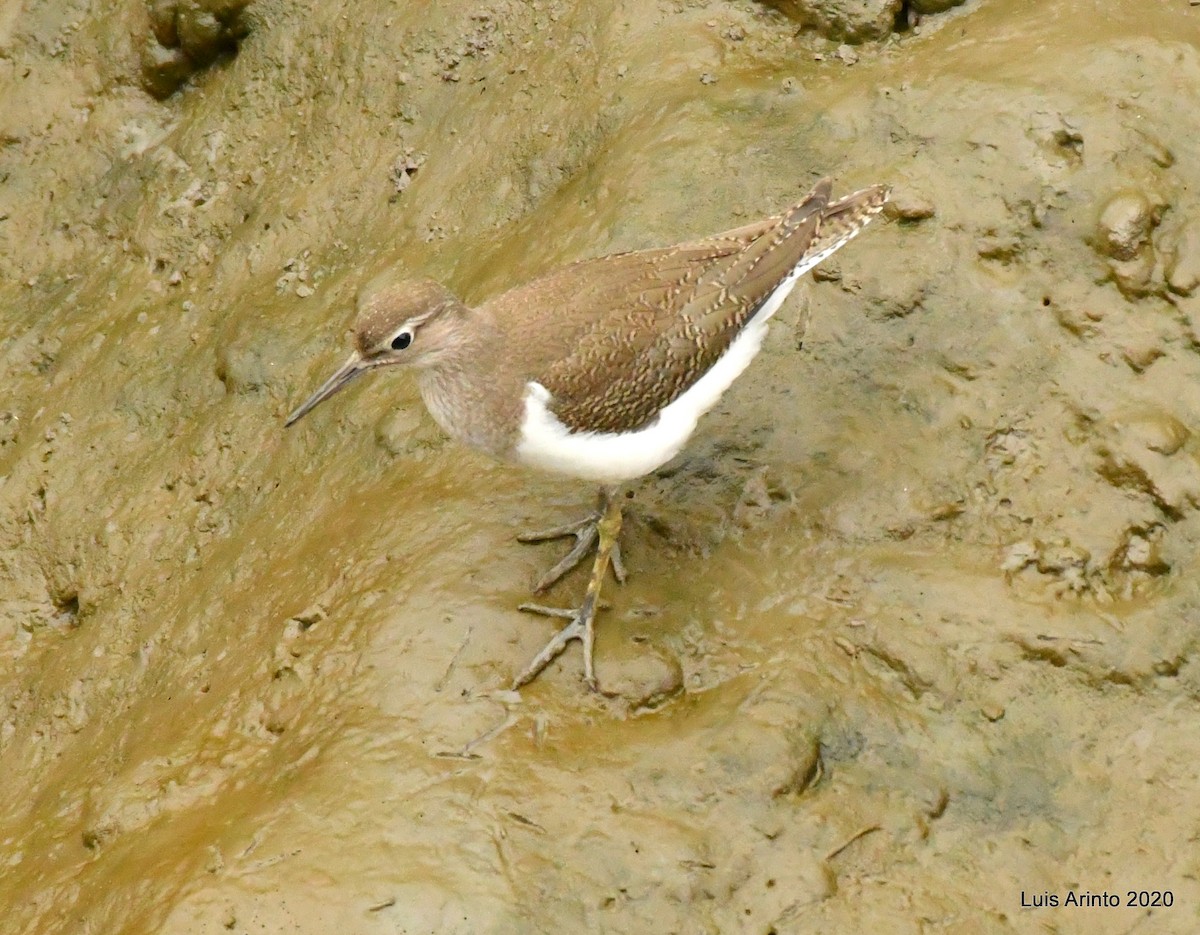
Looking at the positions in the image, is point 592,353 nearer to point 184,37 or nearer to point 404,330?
point 404,330

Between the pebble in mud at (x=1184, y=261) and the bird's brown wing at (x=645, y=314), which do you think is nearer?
the bird's brown wing at (x=645, y=314)

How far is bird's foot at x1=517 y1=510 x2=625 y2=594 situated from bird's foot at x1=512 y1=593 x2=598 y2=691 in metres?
0.25

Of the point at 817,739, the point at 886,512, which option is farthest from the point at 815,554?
the point at 817,739

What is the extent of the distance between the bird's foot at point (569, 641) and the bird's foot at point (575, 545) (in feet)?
0.83

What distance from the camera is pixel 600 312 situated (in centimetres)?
587

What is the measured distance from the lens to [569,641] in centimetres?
589

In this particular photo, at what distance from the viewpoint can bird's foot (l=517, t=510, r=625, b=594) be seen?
6246 millimetres

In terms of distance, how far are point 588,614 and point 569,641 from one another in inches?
6.5

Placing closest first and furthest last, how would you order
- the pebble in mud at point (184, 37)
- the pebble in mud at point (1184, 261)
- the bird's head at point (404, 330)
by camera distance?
the bird's head at point (404, 330) < the pebble in mud at point (1184, 261) < the pebble in mud at point (184, 37)

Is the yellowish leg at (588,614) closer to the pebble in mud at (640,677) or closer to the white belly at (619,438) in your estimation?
the pebble in mud at (640,677)

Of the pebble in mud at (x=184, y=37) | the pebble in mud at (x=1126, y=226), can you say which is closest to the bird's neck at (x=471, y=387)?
the pebble in mud at (x=1126, y=226)

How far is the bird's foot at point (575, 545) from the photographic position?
625cm

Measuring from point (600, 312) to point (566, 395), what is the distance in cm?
50

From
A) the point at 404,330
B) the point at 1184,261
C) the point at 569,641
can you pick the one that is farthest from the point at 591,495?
the point at 1184,261
